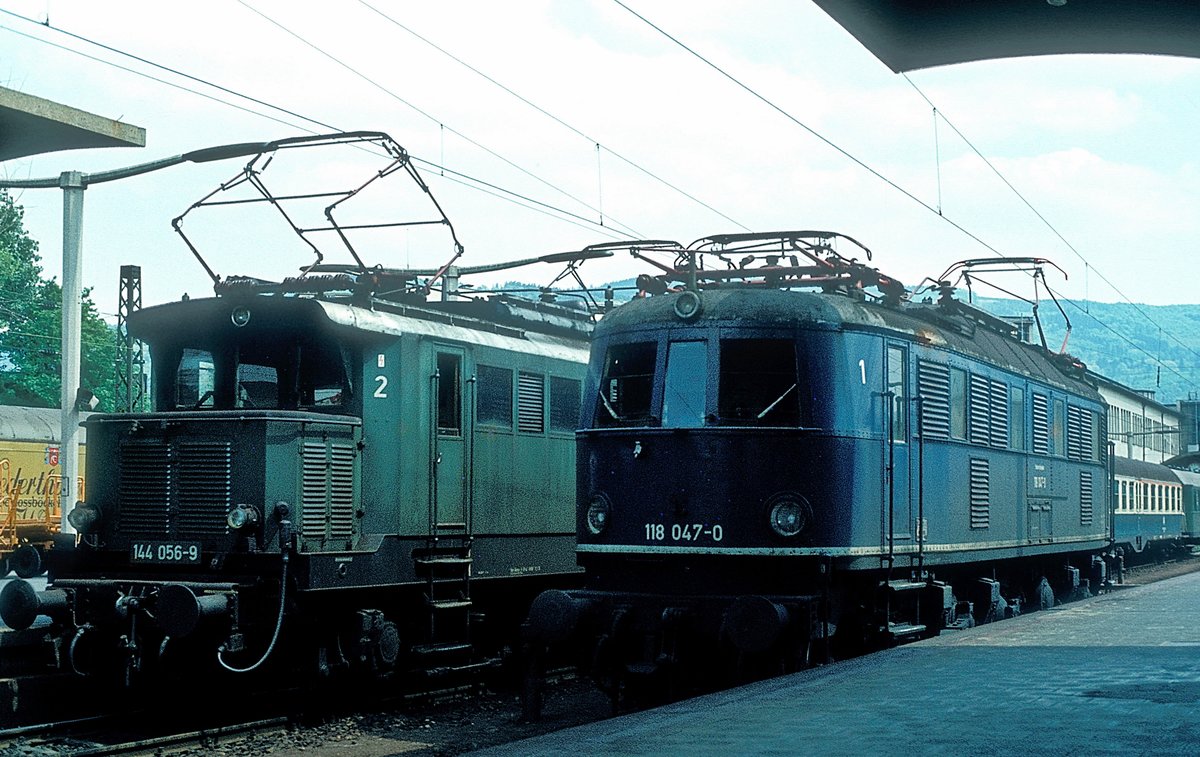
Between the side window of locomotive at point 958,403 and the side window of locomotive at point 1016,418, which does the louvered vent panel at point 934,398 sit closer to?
the side window of locomotive at point 958,403

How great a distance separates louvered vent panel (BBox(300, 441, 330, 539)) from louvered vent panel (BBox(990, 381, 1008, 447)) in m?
7.02

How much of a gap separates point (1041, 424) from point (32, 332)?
54.7 meters

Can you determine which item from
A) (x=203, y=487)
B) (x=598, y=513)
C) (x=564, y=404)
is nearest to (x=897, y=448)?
(x=598, y=513)

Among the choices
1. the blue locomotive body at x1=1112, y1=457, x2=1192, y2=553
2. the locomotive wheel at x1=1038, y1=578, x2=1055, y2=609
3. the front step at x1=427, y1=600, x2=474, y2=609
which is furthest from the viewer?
the blue locomotive body at x1=1112, y1=457, x2=1192, y2=553

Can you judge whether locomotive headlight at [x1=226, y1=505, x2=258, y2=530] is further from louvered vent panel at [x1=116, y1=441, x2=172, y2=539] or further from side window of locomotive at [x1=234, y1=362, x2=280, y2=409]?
side window of locomotive at [x1=234, y1=362, x2=280, y2=409]

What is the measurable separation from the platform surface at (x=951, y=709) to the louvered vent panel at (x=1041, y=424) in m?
4.54

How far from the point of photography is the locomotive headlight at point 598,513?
40.8 ft

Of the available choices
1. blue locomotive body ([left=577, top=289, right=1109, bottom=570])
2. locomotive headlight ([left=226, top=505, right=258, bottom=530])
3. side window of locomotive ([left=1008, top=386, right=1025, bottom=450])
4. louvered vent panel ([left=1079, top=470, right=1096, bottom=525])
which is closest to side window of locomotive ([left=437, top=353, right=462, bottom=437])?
blue locomotive body ([left=577, top=289, right=1109, bottom=570])

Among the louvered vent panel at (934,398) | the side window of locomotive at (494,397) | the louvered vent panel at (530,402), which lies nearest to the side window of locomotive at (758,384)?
the louvered vent panel at (934,398)

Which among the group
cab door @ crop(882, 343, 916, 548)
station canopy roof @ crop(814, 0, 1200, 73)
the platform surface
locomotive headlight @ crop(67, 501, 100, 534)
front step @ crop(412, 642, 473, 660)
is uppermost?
station canopy roof @ crop(814, 0, 1200, 73)

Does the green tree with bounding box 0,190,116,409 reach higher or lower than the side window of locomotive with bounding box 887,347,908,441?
higher

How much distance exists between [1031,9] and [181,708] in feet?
30.1

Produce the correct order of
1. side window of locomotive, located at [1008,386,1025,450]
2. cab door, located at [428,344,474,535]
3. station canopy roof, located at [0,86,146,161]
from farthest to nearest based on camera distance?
side window of locomotive, located at [1008,386,1025,450]
cab door, located at [428,344,474,535]
station canopy roof, located at [0,86,146,161]

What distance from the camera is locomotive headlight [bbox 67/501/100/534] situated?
1305 cm
